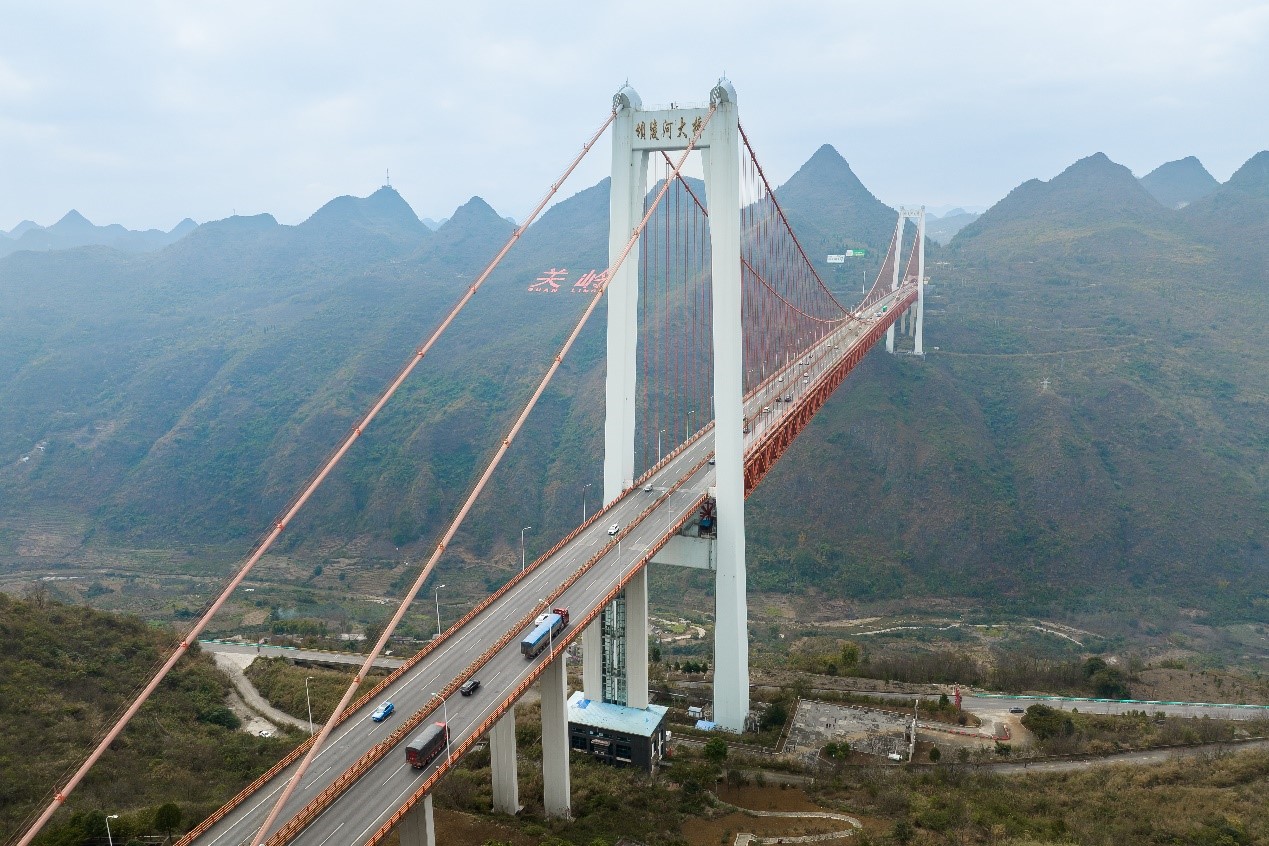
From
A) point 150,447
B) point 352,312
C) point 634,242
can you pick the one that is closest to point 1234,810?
point 634,242

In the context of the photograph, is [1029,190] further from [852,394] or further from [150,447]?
[150,447]

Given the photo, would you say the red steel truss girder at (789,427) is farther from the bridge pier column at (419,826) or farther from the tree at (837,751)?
the bridge pier column at (419,826)

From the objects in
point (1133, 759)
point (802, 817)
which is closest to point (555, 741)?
point (802, 817)

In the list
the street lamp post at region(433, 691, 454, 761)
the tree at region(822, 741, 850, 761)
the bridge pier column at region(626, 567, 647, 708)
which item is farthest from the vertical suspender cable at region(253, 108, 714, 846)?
the tree at region(822, 741, 850, 761)

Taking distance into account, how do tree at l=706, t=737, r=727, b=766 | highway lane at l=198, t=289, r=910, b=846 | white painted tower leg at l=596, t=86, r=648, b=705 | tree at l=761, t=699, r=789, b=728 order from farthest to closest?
tree at l=761, t=699, r=789, b=728 < white painted tower leg at l=596, t=86, r=648, b=705 < tree at l=706, t=737, r=727, b=766 < highway lane at l=198, t=289, r=910, b=846

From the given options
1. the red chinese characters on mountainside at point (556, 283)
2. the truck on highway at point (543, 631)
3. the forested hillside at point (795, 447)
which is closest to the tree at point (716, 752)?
the truck on highway at point (543, 631)

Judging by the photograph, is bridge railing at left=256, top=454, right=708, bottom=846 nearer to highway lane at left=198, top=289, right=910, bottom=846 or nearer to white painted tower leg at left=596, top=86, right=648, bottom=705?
highway lane at left=198, top=289, right=910, bottom=846
